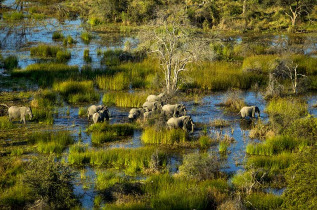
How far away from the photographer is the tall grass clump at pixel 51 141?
52.2 ft

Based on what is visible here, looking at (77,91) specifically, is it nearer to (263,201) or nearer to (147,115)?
(147,115)

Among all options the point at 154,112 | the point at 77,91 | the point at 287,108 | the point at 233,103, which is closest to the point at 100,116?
the point at 154,112

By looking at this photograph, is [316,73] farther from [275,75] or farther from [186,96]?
[186,96]

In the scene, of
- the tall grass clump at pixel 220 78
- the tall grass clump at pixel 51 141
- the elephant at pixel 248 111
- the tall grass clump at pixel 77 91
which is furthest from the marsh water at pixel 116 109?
the tall grass clump at pixel 77 91

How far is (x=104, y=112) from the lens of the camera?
18.9 meters

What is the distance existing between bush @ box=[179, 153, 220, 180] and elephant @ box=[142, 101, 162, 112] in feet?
17.1

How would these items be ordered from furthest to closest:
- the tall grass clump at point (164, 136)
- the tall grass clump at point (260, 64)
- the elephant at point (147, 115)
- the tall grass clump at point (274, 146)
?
the tall grass clump at point (260, 64) < the elephant at point (147, 115) < the tall grass clump at point (164, 136) < the tall grass clump at point (274, 146)

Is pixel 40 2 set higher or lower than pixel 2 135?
Answer: higher

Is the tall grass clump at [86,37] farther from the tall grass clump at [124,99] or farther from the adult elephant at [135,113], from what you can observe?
the adult elephant at [135,113]

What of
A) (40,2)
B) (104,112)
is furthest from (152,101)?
(40,2)

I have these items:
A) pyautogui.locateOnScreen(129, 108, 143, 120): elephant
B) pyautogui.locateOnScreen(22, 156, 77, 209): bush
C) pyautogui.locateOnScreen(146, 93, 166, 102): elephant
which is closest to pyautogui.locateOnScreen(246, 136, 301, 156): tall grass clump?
pyautogui.locateOnScreen(129, 108, 143, 120): elephant

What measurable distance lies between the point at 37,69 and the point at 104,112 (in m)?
7.65

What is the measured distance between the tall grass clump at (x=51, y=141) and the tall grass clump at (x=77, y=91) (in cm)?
443

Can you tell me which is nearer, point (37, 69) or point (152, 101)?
point (152, 101)
